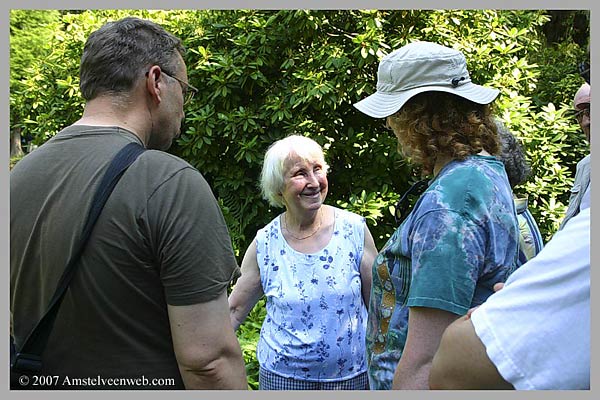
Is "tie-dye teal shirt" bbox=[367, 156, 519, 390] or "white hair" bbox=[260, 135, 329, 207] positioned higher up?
"tie-dye teal shirt" bbox=[367, 156, 519, 390]

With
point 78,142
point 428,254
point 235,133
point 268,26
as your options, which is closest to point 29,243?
point 78,142

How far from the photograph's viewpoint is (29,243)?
1.95 metres

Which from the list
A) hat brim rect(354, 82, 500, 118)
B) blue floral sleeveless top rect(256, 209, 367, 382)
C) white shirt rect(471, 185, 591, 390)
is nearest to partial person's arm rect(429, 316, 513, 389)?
white shirt rect(471, 185, 591, 390)

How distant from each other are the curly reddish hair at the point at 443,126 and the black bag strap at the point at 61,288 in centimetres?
92

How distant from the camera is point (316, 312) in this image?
128 inches

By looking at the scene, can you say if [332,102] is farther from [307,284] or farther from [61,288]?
[61,288]

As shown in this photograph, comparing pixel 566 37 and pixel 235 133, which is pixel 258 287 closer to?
pixel 235 133

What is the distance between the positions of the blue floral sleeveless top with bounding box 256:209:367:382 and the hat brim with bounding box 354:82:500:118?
1.23 meters

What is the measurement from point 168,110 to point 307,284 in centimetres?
143

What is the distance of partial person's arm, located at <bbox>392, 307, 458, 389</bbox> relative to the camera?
193 centimetres

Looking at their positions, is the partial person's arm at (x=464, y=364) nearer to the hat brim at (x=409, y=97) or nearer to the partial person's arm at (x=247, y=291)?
the hat brim at (x=409, y=97)

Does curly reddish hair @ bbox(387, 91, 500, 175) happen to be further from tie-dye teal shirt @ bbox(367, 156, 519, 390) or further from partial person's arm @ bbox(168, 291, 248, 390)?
partial person's arm @ bbox(168, 291, 248, 390)

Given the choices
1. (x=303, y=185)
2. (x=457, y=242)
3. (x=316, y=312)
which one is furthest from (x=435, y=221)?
(x=303, y=185)

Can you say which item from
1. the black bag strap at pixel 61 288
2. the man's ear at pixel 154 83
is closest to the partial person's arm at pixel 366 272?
the man's ear at pixel 154 83
